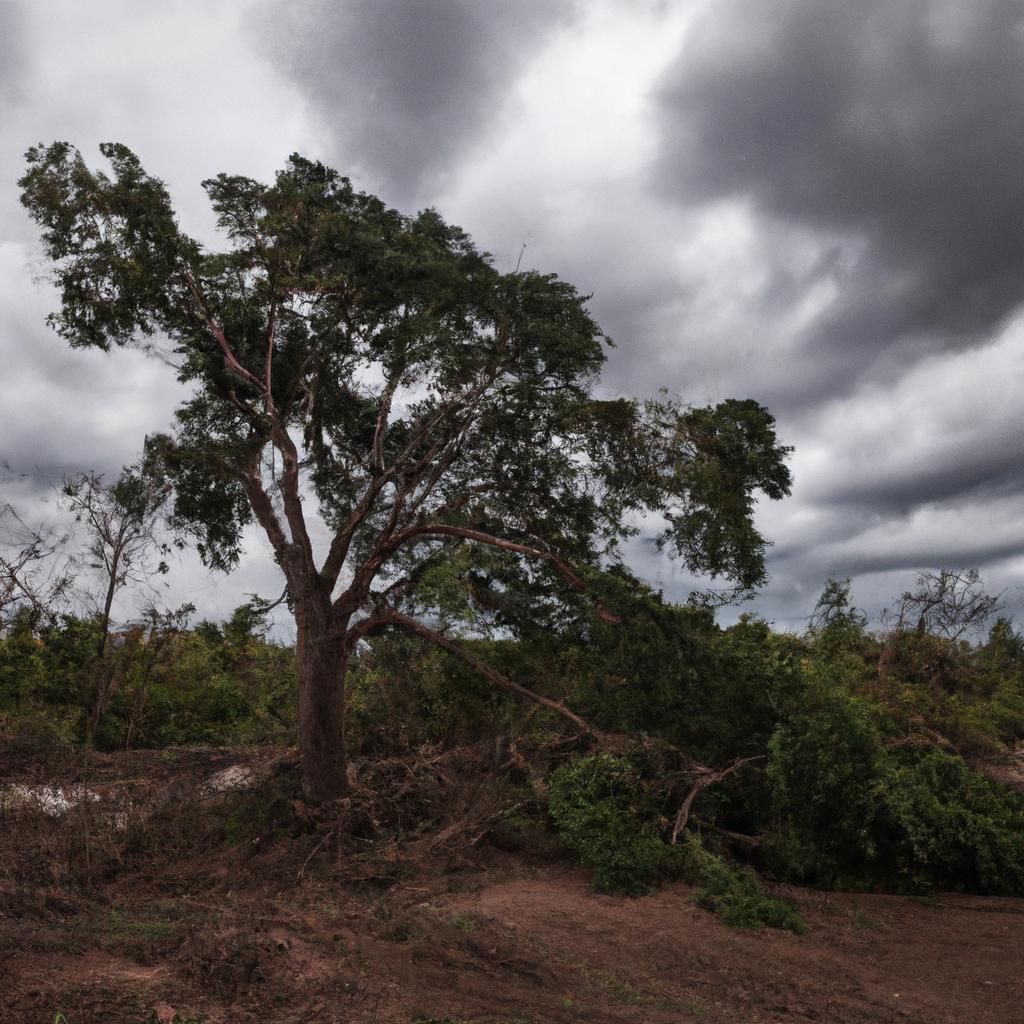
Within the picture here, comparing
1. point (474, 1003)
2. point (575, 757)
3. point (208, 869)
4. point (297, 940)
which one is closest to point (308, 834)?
point (208, 869)

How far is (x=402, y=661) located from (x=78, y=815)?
5.43 meters

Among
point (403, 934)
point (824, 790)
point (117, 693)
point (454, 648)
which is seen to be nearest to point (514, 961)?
point (403, 934)

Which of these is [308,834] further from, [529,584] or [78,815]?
[529,584]

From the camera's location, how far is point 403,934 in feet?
26.1

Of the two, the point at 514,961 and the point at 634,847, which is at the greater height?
the point at 634,847

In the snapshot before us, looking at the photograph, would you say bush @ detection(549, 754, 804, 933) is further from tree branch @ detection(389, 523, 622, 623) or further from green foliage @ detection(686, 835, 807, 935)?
tree branch @ detection(389, 523, 622, 623)

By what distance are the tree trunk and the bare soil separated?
0.57 metres

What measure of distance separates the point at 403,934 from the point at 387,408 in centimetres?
754

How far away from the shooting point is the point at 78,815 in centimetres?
1163

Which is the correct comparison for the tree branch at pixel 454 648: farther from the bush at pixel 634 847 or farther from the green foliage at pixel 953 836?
the green foliage at pixel 953 836

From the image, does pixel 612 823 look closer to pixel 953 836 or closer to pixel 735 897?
pixel 735 897

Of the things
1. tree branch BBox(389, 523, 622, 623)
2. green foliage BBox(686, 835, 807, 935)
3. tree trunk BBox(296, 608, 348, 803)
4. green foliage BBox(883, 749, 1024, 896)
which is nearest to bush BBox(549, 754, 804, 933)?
green foliage BBox(686, 835, 807, 935)

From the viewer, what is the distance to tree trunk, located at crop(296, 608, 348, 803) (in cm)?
1279

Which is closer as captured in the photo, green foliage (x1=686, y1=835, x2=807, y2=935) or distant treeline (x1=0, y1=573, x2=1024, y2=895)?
green foliage (x1=686, y1=835, x2=807, y2=935)
